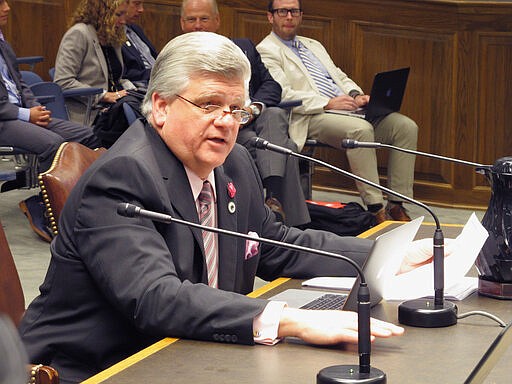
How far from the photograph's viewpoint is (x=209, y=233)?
7.45 feet

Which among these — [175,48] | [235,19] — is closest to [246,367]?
[175,48]

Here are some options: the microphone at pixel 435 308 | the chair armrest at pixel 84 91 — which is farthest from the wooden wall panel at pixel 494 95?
the microphone at pixel 435 308

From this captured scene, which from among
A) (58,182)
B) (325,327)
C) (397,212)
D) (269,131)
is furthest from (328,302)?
(397,212)

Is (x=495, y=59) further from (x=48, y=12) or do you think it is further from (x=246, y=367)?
(x=246, y=367)

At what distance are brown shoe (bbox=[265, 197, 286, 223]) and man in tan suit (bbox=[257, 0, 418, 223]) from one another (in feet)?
2.09

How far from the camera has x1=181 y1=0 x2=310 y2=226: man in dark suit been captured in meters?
5.33

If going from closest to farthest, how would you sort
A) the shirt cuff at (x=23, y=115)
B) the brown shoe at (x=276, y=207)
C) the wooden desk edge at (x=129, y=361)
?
the wooden desk edge at (x=129, y=361) < the brown shoe at (x=276, y=207) < the shirt cuff at (x=23, y=115)

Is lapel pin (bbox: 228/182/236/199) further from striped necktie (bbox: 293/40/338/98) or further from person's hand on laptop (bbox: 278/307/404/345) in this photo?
striped necktie (bbox: 293/40/338/98)

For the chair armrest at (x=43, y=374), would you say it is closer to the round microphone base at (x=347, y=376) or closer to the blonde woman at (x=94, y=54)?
the round microphone base at (x=347, y=376)

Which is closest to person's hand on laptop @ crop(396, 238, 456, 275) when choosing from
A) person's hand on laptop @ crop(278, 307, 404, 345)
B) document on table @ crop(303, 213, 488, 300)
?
document on table @ crop(303, 213, 488, 300)

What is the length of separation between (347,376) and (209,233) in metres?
0.72

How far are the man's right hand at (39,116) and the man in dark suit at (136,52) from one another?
81 cm

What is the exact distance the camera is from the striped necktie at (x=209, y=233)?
7.43ft

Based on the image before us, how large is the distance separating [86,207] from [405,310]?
66cm
